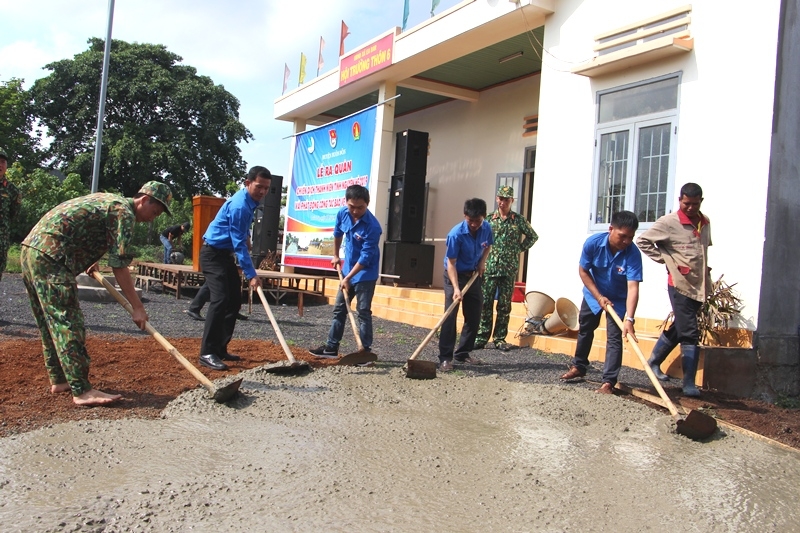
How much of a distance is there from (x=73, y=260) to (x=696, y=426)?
3884 millimetres

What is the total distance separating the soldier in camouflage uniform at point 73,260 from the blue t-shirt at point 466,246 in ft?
9.30

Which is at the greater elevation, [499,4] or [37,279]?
[499,4]

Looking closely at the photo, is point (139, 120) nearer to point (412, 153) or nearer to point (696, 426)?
point (412, 153)

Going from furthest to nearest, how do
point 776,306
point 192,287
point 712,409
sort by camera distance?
point 192,287 < point 776,306 < point 712,409

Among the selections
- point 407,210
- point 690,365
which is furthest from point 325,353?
point 407,210

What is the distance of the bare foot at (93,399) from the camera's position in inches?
155

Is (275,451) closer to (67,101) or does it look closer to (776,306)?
(776,306)

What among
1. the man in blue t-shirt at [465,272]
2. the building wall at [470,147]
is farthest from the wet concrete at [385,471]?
the building wall at [470,147]

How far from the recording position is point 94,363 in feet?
16.8

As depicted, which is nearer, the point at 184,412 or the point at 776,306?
the point at 184,412

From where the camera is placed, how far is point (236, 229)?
5270 millimetres

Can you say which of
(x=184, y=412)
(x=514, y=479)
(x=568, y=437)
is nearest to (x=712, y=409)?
(x=568, y=437)

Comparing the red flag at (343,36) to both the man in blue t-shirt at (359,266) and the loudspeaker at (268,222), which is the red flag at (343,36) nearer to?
the loudspeaker at (268,222)

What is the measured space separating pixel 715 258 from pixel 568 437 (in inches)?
138
